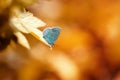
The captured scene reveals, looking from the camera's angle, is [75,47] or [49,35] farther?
[75,47]

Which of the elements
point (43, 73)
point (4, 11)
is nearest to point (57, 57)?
point (43, 73)

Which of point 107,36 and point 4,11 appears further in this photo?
point 107,36

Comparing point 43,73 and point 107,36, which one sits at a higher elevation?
point 107,36

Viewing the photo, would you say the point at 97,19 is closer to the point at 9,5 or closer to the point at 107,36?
the point at 107,36

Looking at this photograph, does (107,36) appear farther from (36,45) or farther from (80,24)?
(36,45)

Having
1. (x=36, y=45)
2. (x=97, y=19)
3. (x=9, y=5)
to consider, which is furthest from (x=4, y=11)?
(x=97, y=19)

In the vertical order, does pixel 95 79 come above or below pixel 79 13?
below
